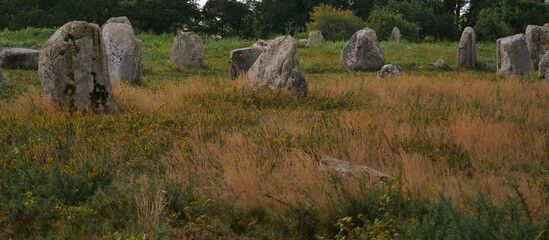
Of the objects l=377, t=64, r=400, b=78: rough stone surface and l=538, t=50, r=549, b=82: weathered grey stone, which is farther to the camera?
Answer: l=377, t=64, r=400, b=78: rough stone surface

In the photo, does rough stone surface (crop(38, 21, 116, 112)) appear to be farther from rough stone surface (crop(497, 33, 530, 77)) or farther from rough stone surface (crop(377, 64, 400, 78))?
rough stone surface (crop(497, 33, 530, 77))

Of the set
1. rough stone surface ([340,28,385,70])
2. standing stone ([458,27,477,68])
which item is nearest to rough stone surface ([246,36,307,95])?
rough stone surface ([340,28,385,70])

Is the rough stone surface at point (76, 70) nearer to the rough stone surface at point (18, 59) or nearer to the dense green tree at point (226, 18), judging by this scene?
the rough stone surface at point (18, 59)

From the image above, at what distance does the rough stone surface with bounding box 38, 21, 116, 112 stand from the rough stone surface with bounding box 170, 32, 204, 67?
11.3 metres

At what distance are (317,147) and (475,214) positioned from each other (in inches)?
109

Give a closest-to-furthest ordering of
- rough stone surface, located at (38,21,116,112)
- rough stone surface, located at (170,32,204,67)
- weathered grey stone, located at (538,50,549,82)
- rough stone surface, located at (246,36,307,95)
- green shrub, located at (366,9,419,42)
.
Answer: rough stone surface, located at (38,21,116,112) < rough stone surface, located at (246,36,307,95) < weathered grey stone, located at (538,50,549,82) < rough stone surface, located at (170,32,204,67) < green shrub, located at (366,9,419,42)

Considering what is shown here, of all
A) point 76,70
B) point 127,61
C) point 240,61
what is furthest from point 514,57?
point 76,70

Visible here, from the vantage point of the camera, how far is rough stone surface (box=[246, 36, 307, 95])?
1295cm

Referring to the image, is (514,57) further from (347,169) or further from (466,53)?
(347,169)

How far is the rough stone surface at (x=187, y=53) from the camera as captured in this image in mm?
22438

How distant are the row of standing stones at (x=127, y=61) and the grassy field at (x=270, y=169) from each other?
1.93 ft

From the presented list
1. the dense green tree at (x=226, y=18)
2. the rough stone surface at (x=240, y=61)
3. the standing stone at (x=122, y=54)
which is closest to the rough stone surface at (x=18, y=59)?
the standing stone at (x=122, y=54)

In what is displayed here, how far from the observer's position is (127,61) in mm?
16609

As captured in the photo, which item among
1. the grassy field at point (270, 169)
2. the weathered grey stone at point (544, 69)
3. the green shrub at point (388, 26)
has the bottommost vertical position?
the grassy field at point (270, 169)
